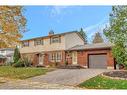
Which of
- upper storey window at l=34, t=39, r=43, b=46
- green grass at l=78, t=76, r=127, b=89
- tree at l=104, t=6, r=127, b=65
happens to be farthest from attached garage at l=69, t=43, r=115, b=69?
green grass at l=78, t=76, r=127, b=89

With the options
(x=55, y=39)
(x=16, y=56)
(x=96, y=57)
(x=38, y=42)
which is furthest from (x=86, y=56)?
(x=16, y=56)

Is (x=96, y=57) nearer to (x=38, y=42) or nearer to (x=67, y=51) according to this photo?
(x=67, y=51)

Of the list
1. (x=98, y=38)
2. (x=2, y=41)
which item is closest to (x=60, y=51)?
(x=2, y=41)

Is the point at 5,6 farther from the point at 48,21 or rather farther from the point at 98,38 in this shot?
the point at 98,38

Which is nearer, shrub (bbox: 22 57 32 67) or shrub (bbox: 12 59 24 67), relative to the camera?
shrub (bbox: 12 59 24 67)

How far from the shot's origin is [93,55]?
38.7 metres

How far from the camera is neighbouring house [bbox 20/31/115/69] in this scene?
37.4m

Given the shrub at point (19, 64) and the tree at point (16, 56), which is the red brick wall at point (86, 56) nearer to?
the shrub at point (19, 64)

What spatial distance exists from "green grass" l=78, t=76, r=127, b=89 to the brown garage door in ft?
45.0

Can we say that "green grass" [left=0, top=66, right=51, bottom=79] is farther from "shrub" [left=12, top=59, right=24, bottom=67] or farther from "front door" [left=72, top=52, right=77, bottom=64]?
"shrub" [left=12, top=59, right=24, bottom=67]

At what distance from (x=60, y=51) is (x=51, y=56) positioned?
2.19 meters

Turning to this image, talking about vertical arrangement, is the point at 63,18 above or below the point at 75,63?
above

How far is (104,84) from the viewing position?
21.4 meters

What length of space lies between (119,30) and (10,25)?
9931 mm
